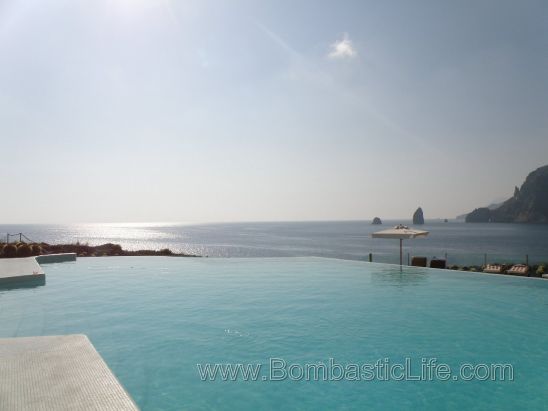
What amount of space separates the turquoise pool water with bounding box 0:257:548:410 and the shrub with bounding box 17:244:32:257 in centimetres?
640

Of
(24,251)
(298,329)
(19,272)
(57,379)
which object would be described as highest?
(24,251)

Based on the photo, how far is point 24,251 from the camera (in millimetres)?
22734

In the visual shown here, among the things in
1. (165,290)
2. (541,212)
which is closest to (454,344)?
(165,290)

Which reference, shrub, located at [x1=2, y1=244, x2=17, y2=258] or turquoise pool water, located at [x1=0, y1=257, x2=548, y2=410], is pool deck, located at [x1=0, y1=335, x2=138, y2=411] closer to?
turquoise pool water, located at [x1=0, y1=257, x2=548, y2=410]

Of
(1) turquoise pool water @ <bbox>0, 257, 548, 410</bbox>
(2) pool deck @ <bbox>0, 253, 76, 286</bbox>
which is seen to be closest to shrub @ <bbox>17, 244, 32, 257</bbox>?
(2) pool deck @ <bbox>0, 253, 76, 286</bbox>

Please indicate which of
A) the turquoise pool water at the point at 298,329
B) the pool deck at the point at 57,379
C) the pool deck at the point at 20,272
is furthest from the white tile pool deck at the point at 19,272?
the pool deck at the point at 57,379

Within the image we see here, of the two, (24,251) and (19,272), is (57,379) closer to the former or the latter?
(19,272)

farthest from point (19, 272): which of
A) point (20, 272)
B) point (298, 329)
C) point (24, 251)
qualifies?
point (298, 329)

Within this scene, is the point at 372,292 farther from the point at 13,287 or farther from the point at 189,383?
the point at 13,287

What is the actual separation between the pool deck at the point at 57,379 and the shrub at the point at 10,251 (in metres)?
17.7

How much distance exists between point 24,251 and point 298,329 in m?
19.9

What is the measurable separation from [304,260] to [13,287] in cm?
1522

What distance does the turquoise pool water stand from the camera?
6398 millimetres

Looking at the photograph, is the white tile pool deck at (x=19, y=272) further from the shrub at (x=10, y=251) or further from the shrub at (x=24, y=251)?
the shrub at (x=24, y=251)
